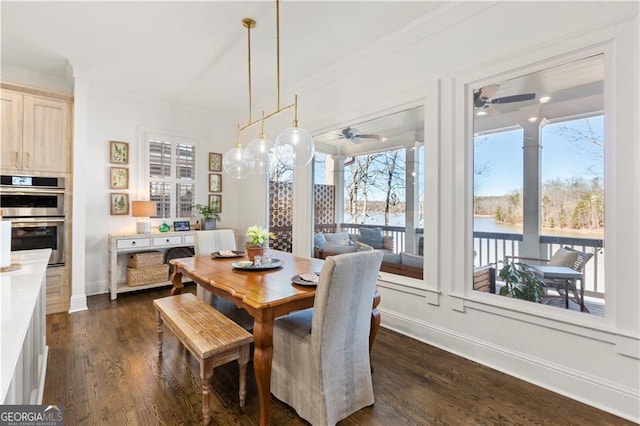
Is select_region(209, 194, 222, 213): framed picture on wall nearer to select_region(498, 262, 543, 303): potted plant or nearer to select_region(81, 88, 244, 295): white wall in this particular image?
select_region(81, 88, 244, 295): white wall

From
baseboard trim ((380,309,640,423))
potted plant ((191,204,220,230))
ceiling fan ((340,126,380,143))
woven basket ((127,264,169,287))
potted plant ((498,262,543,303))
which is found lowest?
baseboard trim ((380,309,640,423))

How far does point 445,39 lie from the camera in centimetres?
266

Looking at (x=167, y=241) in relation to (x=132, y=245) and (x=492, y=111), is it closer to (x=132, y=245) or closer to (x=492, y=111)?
(x=132, y=245)

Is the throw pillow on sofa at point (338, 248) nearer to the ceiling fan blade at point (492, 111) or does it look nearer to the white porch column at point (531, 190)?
the white porch column at point (531, 190)

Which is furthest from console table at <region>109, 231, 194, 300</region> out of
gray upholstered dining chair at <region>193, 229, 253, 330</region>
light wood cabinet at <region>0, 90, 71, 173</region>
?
gray upholstered dining chair at <region>193, 229, 253, 330</region>

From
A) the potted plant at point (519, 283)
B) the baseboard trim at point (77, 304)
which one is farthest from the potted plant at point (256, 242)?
the baseboard trim at point (77, 304)

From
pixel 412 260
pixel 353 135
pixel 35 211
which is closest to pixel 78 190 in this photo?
pixel 35 211

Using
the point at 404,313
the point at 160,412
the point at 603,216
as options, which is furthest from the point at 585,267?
the point at 160,412

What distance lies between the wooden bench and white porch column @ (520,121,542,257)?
2202 mm

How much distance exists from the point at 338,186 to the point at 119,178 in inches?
128

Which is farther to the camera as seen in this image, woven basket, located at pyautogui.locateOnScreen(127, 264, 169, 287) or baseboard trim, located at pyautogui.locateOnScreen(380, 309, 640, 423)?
woven basket, located at pyautogui.locateOnScreen(127, 264, 169, 287)

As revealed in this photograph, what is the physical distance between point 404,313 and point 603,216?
5.81 feet

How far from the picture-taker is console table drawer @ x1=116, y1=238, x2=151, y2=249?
4120 millimetres

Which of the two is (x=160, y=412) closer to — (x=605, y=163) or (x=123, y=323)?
(x=123, y=323)
